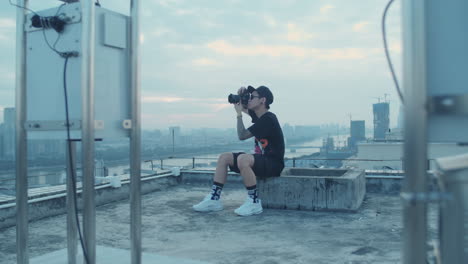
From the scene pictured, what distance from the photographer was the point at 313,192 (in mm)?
4883

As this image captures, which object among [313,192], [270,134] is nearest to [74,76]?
[270,134]

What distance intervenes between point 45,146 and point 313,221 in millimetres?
2584

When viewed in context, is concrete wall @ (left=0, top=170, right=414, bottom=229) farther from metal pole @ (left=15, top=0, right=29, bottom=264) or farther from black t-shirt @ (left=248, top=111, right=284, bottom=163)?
metal pole @ (left=15, top=0, right=29, bottom=264)

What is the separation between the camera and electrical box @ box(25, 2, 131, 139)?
2.29 metres

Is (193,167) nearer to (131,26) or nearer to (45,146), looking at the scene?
(45,146)

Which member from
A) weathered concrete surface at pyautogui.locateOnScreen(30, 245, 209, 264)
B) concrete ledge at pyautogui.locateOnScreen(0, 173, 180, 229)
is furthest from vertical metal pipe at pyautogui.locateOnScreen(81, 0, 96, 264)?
concrete ledge at pyautogui.locateOnScreen(0, 173, 180, 229)

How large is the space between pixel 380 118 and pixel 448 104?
88.5 feet

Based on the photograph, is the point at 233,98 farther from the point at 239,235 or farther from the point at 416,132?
the point at 416,132

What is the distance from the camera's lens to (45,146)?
3.15 meters

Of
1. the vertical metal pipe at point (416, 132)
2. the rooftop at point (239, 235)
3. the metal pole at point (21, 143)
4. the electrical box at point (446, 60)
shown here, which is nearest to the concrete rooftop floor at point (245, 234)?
the rooftop at point (239, 235)

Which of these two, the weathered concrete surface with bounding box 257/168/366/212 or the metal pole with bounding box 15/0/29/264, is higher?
the metal pole with bounding box 15/0/29/264

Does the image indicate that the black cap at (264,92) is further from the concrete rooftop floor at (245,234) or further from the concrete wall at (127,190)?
the concrete wall at (127,190)

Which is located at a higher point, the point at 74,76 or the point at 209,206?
the point at 74,76

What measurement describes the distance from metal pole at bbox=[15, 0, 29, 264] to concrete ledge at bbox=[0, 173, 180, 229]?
1869 millimetres
